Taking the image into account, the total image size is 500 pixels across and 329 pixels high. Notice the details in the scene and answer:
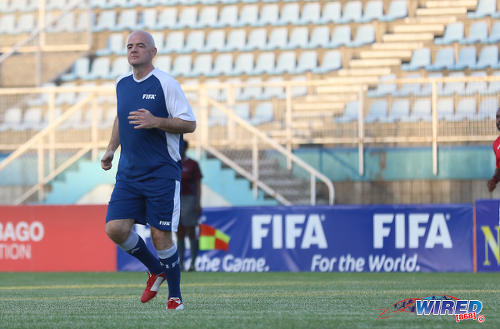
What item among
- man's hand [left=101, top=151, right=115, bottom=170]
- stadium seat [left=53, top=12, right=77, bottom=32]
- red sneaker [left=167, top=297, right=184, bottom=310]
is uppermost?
stadium seat [left=53, top=12, right=77, bottom=32]

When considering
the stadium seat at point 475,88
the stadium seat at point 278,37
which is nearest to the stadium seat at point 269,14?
the stadium seat at point 278,37

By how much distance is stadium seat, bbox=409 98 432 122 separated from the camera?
584 inches

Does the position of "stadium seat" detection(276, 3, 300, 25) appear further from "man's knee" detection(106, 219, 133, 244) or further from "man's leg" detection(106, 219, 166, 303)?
"man's knee" detection(106, 219, 133, 244)

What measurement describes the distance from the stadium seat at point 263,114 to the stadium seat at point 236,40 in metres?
3.92

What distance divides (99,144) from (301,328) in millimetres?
11126

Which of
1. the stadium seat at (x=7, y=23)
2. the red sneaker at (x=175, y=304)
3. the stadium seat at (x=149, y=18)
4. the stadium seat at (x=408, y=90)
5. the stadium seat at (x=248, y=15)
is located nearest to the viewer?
the red sneaker at (x=175, y=304)

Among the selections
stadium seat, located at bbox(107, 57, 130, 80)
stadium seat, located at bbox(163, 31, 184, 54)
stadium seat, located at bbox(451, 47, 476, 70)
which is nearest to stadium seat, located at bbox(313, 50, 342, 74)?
stadium seat, located at bbox(451, 47, 476, 70)

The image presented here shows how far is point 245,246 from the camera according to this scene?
46.7ft

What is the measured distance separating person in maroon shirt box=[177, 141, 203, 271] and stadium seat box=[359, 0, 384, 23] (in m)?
7.34

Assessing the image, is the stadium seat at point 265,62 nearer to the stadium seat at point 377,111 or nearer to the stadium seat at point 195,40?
the stadium seat at point 195,40

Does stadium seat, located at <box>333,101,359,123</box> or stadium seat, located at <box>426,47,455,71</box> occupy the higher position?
stadium seat, located at <box>426,47,455,71</box>

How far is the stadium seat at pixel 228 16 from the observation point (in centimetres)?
2073

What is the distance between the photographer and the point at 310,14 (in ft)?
66.7

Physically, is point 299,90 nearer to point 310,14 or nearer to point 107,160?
point 310,14
